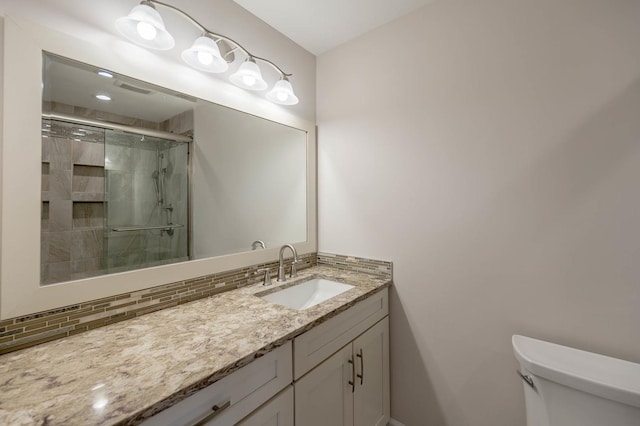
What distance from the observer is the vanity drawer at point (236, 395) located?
26.7 inches

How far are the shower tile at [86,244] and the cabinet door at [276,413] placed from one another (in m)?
0.81

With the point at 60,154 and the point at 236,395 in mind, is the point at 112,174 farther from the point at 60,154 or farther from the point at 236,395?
the point at 236,395

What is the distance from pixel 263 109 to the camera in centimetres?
158

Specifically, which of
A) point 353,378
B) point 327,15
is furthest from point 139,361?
point 327,15

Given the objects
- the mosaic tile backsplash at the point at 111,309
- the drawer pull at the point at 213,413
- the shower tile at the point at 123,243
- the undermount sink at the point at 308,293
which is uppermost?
the shower tile at the point at 123,243

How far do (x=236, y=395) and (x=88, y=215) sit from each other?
0.84 meters

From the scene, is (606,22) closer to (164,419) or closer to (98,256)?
(164,419)

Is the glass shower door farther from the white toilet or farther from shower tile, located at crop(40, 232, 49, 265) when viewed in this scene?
the white toilet

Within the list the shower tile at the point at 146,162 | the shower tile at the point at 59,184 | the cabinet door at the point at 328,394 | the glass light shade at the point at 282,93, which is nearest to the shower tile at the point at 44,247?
the shower tile at the point at 59,184

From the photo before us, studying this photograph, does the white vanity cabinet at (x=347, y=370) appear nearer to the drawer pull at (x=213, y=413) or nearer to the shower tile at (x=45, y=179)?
the drawer pull at (x=213, y=413)

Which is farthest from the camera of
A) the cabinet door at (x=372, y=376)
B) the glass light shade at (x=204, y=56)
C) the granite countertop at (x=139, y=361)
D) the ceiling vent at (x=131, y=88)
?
the cabinet door at (x=372, y=376)

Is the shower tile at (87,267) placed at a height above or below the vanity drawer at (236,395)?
above

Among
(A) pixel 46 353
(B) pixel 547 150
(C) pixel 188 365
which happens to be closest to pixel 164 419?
(C) pixel 188 365

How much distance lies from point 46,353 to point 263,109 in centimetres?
141
